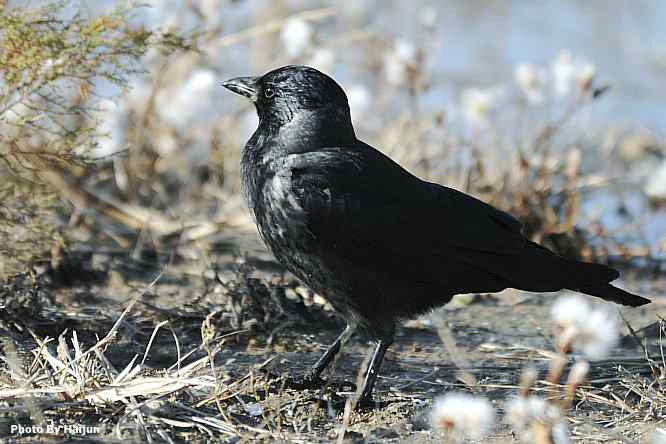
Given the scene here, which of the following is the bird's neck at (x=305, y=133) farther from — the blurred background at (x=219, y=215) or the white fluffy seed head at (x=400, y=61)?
the white fluffy seed head at (x=400, y=61)

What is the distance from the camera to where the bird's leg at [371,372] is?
10.8 ft

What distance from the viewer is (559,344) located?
7.63 ft

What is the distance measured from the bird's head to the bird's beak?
0.07 m

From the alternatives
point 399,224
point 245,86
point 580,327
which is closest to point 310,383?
point 399,224

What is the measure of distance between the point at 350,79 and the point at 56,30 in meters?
4.40

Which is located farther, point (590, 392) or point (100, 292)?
point (100, 292)

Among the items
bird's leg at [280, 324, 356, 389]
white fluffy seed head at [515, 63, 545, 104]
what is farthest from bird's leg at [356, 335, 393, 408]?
white fluffy seed head at [515, 63, 545, 104]

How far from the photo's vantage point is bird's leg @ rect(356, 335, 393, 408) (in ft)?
10.8

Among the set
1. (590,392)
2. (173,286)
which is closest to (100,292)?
(173,286)

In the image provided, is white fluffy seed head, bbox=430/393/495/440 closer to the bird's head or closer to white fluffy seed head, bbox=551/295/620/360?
white fluffy seed head, bbox=551/295/620/360

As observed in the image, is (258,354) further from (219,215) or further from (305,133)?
(219,215)

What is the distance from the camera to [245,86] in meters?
3.88

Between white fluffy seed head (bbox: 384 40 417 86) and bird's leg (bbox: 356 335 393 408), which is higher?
white fluffy seed head (bbox: 384 40 417 86)

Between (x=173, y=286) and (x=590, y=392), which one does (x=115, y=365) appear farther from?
(x=590, y=392)
